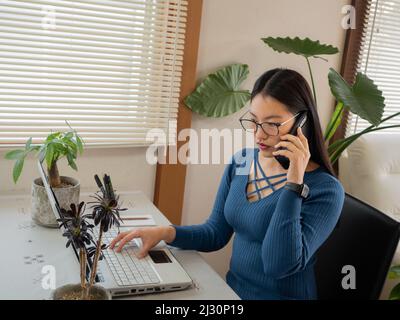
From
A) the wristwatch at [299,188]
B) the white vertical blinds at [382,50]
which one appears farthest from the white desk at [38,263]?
the white vertical blinds at [382,50]

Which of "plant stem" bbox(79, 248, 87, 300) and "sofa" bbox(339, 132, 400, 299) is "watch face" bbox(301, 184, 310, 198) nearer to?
"plant stem" bbox(79, 248, 87, 300)

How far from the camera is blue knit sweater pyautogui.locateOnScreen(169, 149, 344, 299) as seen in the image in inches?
51.3

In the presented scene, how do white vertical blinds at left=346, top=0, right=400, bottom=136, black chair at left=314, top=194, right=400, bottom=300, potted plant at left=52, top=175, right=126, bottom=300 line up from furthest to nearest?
white vertical blinds at left=346, top=0, right=400, bottom=136 → black chair at left=314, top=194, right=400, bottom=300 → potted plant at left=52, top=175, right=126, bottom=300

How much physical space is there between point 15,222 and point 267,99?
86 centimetres

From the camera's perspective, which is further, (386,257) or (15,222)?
(15,222)

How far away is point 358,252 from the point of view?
4.46 ft

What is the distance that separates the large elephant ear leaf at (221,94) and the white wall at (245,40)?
65mm

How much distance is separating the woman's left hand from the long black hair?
0.31 feet

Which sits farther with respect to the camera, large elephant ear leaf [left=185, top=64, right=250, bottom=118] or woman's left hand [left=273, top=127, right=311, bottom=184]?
large elephant ear leaf [left=185, top=64, right=250, bottom=118]

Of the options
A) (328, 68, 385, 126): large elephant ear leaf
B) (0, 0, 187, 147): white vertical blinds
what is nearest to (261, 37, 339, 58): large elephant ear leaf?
(328, 68, 385, 126): large elephant ear leaf

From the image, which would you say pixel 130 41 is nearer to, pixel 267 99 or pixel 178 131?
pixel 178 131

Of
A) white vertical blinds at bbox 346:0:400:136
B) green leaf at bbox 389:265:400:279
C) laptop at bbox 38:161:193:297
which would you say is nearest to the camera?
laptop at bbox 38:161:193:297
